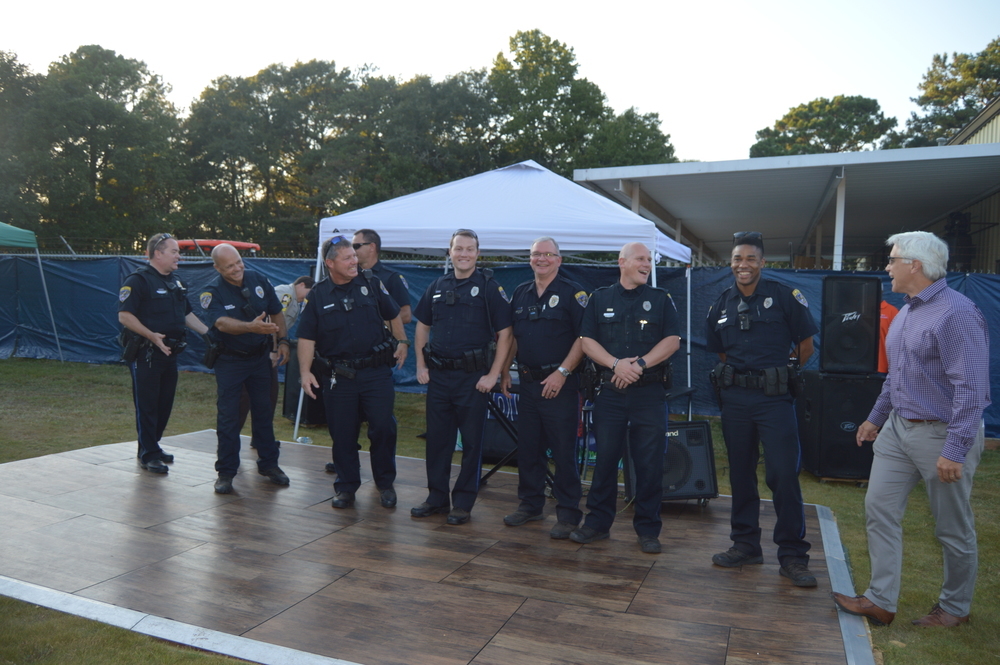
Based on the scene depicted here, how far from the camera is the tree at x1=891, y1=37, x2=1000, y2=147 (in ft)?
120

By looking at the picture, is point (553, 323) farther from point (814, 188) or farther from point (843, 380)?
point (814, 188)

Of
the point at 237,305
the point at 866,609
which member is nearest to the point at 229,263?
the point at 237,305

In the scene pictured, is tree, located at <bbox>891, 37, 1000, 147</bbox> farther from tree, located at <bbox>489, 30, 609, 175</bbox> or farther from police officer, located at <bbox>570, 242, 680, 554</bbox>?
police officer, located at <bbox>570, 242, 680, 554</bbox>

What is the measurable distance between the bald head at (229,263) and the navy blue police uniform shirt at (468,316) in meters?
1.64

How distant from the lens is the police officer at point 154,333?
544cm

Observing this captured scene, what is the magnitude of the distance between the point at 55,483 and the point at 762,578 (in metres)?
4.93

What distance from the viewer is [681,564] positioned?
13.0 ft

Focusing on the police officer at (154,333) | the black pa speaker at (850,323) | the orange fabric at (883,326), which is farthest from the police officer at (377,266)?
the orange fabric at (883,326)

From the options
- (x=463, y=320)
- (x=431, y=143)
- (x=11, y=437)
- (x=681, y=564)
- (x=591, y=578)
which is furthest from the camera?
(x=431, y=143)

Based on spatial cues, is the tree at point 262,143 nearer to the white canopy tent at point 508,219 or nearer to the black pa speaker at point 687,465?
the white canopy tent at point 508,219

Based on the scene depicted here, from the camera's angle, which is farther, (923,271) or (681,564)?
(681,564)

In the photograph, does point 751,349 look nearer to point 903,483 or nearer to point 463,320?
point 903,483

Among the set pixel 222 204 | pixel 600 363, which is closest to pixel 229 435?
pixel 600 363

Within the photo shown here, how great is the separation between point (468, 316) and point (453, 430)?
80 cm
